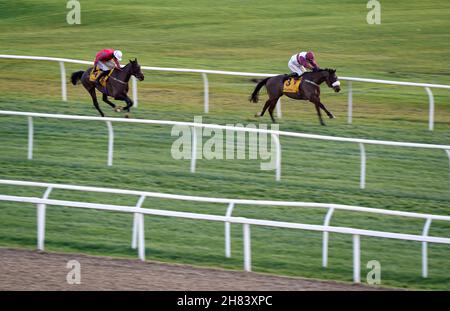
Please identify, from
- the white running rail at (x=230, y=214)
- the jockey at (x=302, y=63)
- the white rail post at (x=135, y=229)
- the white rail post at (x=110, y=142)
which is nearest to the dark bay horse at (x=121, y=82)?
the jockey at (x=302, y=63)

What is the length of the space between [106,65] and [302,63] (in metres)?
2.87

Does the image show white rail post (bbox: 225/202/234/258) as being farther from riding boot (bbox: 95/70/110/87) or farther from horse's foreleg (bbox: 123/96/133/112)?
riding boot (bbox: 95/70/110/87)

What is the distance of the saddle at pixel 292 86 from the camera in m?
14.0

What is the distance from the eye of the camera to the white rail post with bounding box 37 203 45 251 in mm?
8906

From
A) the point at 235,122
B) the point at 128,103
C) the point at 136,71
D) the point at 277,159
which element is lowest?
the point at 277,159

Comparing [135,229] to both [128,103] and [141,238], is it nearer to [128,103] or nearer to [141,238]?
[141,238]

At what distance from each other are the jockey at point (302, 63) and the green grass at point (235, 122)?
0.64m

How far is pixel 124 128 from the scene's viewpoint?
1203 centimetres

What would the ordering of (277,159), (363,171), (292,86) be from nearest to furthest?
(363,171), (277,159), (292,86)

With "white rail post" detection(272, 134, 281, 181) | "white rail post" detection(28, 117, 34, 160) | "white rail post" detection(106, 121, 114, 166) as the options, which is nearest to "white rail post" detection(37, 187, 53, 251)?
"white rail post" detection(106, 121, 114, 166)

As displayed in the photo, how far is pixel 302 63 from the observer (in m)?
14.1

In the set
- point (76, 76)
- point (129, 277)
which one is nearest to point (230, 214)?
point (129, 277)

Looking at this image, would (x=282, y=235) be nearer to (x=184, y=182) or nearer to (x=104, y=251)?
(x=104, y=251)

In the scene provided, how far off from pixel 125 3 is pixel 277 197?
15.1 m
